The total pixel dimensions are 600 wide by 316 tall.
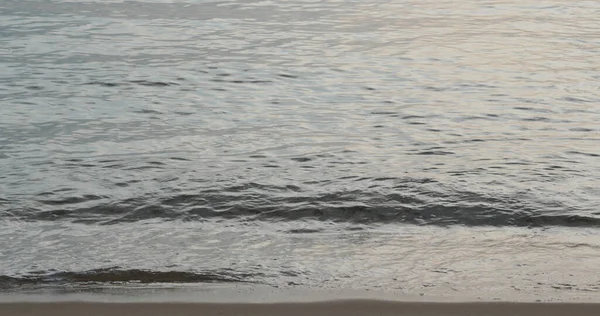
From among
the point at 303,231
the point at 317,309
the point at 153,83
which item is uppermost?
the point at 317,309

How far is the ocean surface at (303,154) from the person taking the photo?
5293mm

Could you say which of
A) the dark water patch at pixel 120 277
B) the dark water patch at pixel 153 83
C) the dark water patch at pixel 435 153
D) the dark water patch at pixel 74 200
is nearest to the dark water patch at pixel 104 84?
the dark water patch at pixel 153 83

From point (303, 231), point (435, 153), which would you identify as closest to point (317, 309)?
point (303, 231)

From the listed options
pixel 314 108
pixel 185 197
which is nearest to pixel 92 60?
pixel 314 108

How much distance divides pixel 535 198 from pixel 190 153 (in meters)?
2.75

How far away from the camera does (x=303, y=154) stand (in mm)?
7492

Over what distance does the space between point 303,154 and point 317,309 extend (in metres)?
2.97

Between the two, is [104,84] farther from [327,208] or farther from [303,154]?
[327,208]

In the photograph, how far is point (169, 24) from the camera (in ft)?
43.4

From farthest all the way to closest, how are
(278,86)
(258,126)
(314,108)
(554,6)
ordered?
(554,6), (278,86), (314,108), (258,126)

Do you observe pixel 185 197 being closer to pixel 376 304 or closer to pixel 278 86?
pixel 376 304

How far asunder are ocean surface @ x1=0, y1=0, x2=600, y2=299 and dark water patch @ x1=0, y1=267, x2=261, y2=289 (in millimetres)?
13

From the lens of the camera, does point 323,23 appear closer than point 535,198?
No

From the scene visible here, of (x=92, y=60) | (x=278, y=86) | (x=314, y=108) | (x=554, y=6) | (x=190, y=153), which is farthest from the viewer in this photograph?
(x=554, y=6)
